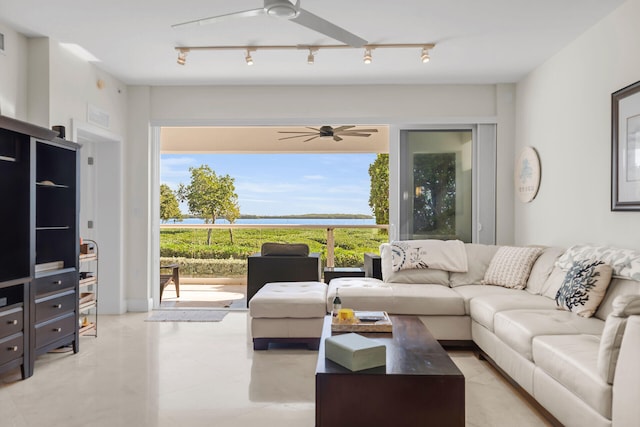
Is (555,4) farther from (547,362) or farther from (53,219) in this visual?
(53,219)

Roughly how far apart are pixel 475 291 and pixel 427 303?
0.48m

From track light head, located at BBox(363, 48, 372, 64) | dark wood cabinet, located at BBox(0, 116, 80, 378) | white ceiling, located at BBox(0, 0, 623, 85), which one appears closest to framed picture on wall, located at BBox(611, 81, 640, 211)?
white ceiling, located at BBox(0, 0, 623, 85)

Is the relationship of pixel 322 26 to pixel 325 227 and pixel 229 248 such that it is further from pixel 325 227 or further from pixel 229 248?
pixel 229 248

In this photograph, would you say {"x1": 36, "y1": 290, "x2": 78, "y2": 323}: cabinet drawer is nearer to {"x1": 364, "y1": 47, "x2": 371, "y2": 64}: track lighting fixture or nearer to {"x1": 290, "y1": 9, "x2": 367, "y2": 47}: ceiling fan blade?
{"x1": 290, "y1": 9, "x2": 367, "y2": 47}: ceiling fan blade

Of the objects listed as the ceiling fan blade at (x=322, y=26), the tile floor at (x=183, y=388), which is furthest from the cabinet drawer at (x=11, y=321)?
the ceiling fan blade at (x=322, y=26)

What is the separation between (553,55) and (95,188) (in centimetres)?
498

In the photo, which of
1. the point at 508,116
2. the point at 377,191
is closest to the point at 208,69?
the point at 508,116

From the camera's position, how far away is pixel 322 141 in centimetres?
848

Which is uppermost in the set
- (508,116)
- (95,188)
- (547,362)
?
(508,116)

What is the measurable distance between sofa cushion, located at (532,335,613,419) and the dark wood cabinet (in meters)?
3.27

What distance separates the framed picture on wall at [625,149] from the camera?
10.5 ft

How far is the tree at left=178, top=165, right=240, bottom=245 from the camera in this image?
9.91 meters

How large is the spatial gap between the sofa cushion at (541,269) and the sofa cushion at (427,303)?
1.99ft

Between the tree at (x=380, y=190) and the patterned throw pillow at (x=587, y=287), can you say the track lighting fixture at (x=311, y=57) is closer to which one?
the patterned throw pillow at (x=587, y=287)
